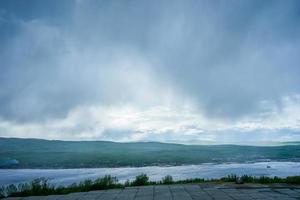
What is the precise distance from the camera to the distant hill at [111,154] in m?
94.9

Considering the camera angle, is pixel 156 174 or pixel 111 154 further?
pixel 111 154

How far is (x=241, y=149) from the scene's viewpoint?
478ft

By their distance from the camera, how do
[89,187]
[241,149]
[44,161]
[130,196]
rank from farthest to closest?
[241,149] → [44,161] → [89,187] → [130,196]

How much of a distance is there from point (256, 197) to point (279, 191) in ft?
6.81

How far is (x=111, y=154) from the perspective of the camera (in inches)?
4904

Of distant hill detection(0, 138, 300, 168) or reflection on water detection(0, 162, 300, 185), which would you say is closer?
reflection on water detection(0, 162, 300, 185)

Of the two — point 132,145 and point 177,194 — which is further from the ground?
point 132,145

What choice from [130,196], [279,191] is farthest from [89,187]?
[279,191]

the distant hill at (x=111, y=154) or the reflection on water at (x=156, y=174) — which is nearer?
the reflection on water at (x=156, y=174)

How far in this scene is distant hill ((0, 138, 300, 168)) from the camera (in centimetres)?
9488

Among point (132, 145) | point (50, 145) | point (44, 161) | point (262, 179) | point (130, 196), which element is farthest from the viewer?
point (132, 145)

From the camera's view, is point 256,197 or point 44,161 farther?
point 44,161

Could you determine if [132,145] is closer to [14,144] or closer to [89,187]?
[14,144]

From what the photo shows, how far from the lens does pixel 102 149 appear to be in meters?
146
